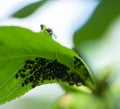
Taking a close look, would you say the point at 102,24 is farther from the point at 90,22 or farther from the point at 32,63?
the point at 32,63

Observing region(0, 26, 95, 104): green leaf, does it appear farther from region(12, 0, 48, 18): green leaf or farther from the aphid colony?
region(12, 0, 48, 18): green leaf

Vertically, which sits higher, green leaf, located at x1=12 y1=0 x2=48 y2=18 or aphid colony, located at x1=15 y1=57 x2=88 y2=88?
green leaf, located at x1=12 y1=0 x2=48 y2=18

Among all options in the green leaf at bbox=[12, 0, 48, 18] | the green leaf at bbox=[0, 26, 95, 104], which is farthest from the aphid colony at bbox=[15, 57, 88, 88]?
the green leaf at bbox=[12, 0, 48, 18]

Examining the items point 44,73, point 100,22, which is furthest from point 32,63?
point 100,22

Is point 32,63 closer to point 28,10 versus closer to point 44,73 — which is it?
point 44,73

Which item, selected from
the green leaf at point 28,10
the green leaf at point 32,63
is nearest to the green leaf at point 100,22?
the green leaf at point 32,63

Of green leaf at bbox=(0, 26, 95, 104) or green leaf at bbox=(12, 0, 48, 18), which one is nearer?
green leaf at bbox=(0, 26, 95, 104)
